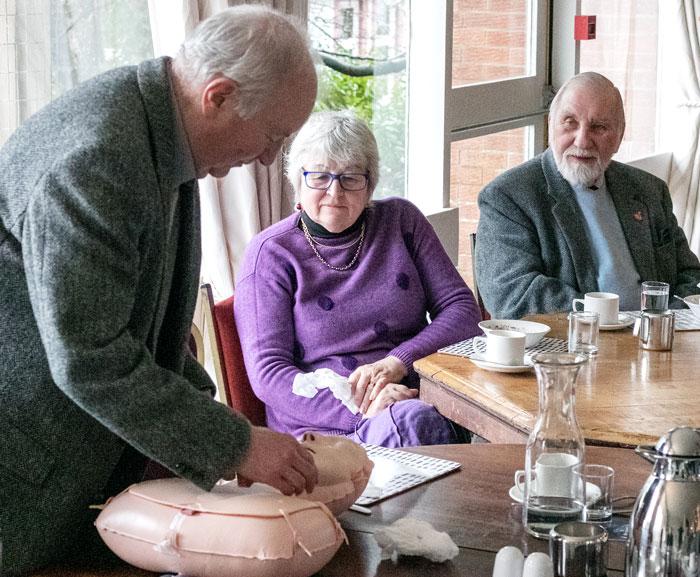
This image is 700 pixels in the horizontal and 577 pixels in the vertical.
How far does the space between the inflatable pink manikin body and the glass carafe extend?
29 centimetres

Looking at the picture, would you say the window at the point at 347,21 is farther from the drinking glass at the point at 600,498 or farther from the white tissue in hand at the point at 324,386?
the drinking glass at the point at 600,498

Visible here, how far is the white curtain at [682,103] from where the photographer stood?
18.9ft

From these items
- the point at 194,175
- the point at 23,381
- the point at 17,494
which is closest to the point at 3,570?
the point at 17,494

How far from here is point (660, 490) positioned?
50.2 inches

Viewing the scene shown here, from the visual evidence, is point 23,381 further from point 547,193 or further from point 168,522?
point 547,193

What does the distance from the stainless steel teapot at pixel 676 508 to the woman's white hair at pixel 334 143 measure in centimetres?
167

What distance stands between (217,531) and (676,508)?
0.54 metres

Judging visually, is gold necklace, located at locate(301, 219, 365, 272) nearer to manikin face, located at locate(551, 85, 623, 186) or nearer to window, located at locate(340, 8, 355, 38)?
manikin face, located at locate(551, 85, 623, 186)

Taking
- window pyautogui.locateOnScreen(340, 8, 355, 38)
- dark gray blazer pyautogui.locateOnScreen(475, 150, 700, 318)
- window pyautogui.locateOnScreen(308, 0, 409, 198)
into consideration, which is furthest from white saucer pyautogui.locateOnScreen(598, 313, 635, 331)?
window pyautogui.locateOnScreen(340, 8, 355, 38)

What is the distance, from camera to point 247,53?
1464 mm

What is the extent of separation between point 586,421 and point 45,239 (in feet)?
3.44

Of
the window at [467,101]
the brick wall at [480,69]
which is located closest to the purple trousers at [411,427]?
the window at [467,101]

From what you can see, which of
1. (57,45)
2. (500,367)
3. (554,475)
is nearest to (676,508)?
(554,475)

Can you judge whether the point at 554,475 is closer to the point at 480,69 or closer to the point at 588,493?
the point at 588,493
